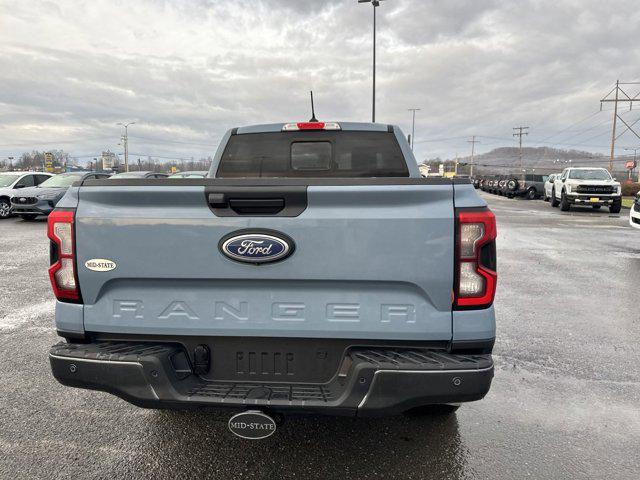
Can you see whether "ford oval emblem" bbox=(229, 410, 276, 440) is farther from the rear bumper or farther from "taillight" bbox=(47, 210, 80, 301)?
"taillight" bbox=(47, 210, 80, 301)

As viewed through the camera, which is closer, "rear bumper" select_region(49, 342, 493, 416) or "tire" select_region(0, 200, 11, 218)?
"rear bumper" select_region(49, 342, 493, 416)

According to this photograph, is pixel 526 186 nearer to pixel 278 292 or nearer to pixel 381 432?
pixel 381 432

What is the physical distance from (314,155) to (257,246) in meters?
2.10

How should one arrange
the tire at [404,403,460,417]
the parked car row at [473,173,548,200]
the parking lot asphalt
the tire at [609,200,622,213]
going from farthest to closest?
the parked car row at [473,173,548,200] < the tire at [609,200,622,213] < the tire at [404,403,460,417] < the parking lot asphalt

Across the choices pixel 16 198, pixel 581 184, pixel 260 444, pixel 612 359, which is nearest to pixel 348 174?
pixel 260 444

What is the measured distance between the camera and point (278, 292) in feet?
7.85

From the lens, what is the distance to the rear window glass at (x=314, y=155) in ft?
13.7

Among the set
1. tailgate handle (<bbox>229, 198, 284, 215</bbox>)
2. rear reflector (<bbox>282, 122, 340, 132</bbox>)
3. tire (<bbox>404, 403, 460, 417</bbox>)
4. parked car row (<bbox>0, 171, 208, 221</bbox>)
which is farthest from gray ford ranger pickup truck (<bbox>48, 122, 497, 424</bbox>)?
parked car row (<bbox>0, 171, 208, 221</bbox>)

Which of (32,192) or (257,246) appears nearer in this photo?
(257,246)

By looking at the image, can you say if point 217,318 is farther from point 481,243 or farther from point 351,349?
point 481,243

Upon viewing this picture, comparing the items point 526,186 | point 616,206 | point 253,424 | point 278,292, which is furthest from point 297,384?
point 526,186

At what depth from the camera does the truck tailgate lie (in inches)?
90.7

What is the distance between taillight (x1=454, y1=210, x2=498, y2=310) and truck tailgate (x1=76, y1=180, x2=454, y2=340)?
6 centimetres

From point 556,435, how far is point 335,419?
1.49 meters
